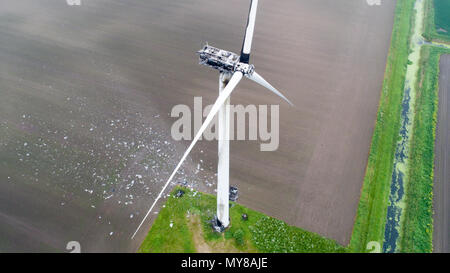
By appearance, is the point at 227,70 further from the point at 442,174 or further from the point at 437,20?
the point at 437,20

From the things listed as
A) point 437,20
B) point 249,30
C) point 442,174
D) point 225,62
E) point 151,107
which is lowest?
point 442,174

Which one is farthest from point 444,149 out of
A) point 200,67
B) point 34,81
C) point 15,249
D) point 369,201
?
point 34,81

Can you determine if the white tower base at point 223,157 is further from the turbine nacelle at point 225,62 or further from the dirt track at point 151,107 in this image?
the dirt track at point 151,107

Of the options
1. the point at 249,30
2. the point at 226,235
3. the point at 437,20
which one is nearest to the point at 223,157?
the point at 249,30

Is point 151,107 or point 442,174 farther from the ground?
point 151,107

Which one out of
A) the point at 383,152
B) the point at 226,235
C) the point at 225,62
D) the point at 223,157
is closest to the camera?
the point at 225,62
